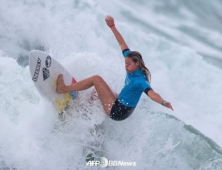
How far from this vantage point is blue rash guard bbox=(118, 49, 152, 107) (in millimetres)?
4414

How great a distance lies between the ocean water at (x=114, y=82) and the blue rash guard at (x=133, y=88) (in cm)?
70

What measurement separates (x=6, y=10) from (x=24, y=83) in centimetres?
360

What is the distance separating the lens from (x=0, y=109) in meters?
5.69

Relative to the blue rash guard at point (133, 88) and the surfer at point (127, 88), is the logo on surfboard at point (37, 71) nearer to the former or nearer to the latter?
the surfer at point (127, 88)

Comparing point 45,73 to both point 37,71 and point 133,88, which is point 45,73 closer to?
point 37,71

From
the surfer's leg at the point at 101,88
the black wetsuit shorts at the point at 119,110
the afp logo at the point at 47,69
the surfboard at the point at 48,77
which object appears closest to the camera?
the black wetsuit shorts at the point at 119,110

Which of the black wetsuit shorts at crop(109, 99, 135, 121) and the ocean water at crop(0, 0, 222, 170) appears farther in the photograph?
the ocean water at crop(0, 0, 222, 170)

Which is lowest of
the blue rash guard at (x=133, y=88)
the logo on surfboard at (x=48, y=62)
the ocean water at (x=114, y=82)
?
the ocean water at (x=114, y=82)

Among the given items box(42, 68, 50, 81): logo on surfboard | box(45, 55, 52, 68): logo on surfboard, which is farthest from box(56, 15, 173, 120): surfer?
box(45, 55, 52, 68): logo on surfboard

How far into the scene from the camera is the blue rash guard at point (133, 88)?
441 centimetres

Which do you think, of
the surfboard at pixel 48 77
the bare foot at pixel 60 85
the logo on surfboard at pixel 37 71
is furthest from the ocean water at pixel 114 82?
the logo on surfboard at pixel 37 71

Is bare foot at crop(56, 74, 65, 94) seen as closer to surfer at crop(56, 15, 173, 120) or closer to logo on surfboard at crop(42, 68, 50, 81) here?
surfer at crop(56, 15, 173, 120)

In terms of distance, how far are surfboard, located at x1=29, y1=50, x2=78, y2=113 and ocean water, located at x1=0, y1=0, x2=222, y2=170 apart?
0.54 feet

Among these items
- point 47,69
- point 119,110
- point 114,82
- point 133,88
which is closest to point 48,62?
point 47,69
